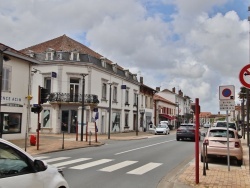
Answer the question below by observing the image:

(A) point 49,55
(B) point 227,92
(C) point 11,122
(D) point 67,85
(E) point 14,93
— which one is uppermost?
(A) point 49,55

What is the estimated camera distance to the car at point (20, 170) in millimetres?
4230

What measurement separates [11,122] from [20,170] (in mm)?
21469

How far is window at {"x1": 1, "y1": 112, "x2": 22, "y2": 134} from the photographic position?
24.0m

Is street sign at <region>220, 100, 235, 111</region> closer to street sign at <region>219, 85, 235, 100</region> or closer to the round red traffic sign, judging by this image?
street sign at <region>219, 85, 235, 100</region>

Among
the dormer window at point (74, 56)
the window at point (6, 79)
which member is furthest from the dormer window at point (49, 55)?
the window at point (6, 79)

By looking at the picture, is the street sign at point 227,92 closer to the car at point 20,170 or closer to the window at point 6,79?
the car at point 20,170

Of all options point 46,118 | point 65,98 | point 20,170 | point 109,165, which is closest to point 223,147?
point 109,165

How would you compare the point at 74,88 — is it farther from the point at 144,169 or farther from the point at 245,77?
the point at 245,77

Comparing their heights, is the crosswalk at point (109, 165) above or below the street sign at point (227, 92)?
below

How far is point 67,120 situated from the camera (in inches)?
1524

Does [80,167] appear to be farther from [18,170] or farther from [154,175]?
[18,170]

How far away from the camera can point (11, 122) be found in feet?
81.5

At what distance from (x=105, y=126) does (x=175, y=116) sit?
150 feet

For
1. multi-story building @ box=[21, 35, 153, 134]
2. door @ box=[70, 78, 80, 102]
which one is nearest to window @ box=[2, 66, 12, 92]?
multi-story building @ box=[21, 35, 153, 134]
